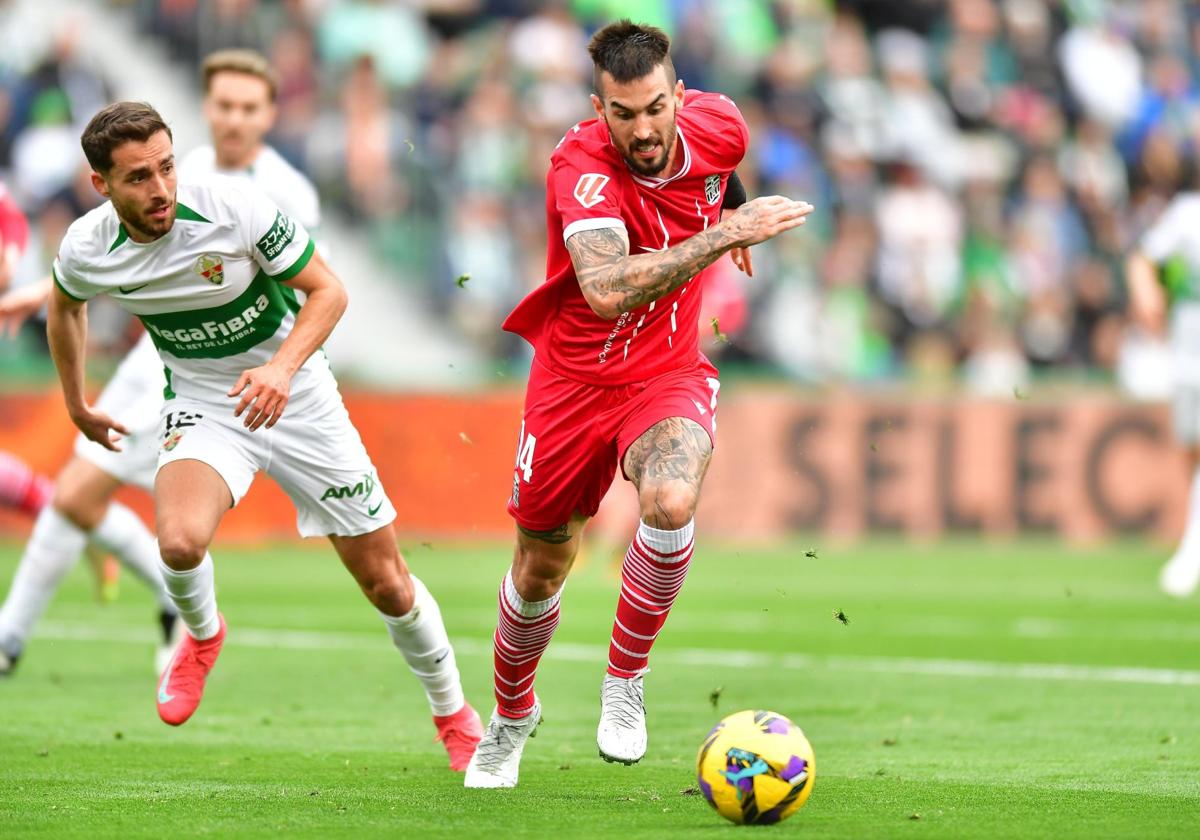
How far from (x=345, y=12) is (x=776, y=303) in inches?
215

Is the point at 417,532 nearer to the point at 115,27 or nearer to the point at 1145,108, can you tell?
the point at 115,27

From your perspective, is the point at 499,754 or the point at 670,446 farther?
the point at 499,754

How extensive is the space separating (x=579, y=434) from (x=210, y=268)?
5.03 feet

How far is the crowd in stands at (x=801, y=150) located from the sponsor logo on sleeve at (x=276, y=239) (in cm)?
1090

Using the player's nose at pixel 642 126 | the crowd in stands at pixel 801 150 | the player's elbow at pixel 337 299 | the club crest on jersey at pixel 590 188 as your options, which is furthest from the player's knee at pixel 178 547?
the crowd in stands at pixel 801 150

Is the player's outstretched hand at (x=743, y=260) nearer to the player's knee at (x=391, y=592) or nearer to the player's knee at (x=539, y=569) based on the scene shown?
the player's knee at (x=539, y=569)

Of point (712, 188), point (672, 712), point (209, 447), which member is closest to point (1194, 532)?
point (672, 712)

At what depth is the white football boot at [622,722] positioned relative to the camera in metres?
6.29

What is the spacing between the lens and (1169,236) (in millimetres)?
13320

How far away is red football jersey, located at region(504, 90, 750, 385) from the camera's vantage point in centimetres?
655

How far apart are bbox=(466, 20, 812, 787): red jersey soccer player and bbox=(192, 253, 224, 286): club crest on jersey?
1.10 metres

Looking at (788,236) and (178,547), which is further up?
(178,547)

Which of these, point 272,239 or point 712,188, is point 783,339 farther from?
point 272,239

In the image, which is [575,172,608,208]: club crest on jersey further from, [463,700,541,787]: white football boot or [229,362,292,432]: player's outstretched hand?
[463,700,541,787]: white football boot
